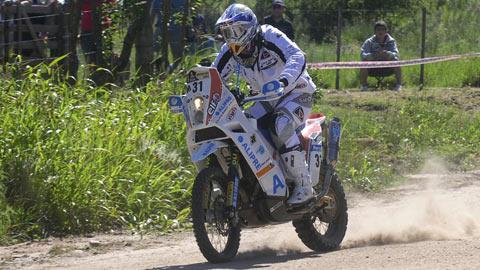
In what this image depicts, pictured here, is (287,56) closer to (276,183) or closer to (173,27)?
(276,183)

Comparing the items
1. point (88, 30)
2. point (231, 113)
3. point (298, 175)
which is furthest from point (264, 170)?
point (88, 30)

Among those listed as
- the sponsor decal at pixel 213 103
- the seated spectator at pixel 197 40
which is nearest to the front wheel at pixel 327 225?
the sponsor decal at pixel 213 103

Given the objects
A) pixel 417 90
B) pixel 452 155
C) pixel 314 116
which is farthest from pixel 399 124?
pixel 314 116

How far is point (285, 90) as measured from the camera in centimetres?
864

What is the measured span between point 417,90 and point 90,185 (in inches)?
382

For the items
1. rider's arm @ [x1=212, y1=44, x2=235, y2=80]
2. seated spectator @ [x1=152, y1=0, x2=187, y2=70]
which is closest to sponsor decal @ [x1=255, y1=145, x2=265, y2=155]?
rider's arm @ [x1=212, y1=44, x2=235, y2=80]

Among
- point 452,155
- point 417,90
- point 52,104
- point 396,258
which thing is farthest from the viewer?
point 417,90

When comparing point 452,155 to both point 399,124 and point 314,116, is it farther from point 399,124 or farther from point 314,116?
point 314,116

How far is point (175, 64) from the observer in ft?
44.6

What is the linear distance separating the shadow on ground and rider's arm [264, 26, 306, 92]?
52.4 inches

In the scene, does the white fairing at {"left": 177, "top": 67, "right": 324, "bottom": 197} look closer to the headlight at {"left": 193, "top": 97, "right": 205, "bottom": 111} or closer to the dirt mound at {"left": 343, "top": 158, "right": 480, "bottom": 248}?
the headlight at {"left": 193, "top": 97, "right": 205, "bottom": 111}

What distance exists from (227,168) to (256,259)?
30.0 inches

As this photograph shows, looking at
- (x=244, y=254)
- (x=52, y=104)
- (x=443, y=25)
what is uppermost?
(x=52, y=104)

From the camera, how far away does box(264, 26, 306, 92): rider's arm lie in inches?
338
